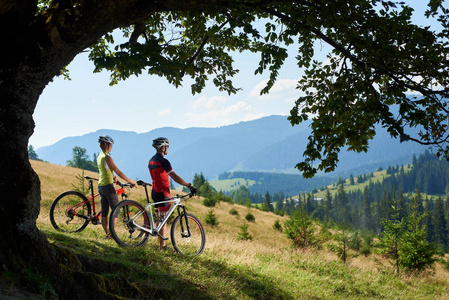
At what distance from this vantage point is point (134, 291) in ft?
20.0

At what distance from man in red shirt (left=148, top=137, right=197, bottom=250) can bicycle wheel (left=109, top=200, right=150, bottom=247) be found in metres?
0.40

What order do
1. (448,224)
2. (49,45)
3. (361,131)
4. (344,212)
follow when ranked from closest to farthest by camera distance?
(49,45) → (361,131) → (448,224) → (344,212)

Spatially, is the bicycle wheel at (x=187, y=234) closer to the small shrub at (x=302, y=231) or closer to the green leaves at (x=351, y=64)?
the green leaves at (x=351, y=64)

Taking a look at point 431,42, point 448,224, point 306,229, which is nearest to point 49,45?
point 431,42

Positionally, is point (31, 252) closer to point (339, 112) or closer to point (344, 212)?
point (339, 112)

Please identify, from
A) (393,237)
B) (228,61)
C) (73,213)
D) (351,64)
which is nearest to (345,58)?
(351,64)

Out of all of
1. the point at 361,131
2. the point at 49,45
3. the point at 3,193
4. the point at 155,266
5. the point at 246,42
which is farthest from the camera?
the point at 246,42

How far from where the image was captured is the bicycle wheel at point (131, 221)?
8539 millimetres

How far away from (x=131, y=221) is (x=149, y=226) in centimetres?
53

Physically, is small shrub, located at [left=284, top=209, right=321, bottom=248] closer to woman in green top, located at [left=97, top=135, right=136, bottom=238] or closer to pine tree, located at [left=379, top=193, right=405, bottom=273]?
pine tree, located at [left=379, top=193, right=405, bottom=273]

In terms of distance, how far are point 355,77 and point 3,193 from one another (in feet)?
25.0

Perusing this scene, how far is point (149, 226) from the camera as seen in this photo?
8945mm

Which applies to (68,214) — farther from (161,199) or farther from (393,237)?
(393,237)

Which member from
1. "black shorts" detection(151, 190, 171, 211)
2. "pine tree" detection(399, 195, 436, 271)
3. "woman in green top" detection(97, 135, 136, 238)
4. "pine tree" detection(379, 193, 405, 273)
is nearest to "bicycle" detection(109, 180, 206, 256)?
"black shorts" detection(151, 190, 171, 211)
